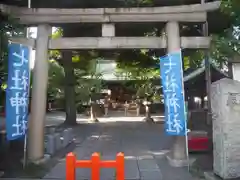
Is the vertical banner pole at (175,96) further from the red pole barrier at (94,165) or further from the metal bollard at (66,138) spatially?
the metal bollard at (66,138)

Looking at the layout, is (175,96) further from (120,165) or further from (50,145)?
(50,145)

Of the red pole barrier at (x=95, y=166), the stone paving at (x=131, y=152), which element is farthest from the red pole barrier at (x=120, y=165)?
the stone paving at (x=131, y=152)

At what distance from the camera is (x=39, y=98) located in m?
8.74

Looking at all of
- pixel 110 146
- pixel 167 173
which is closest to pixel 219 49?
pixel 167 173

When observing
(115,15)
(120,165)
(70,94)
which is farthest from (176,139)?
(70,94)

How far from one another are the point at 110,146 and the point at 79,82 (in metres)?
→ 10.2

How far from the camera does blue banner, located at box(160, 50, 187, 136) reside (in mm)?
8156

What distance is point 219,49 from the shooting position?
782 centimetres

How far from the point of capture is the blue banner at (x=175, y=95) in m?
8.16

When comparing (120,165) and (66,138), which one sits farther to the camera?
(66,138)

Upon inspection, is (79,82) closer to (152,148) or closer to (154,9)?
(152,148)

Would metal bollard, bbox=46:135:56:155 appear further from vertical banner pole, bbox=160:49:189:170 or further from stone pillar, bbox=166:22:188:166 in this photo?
vertical banner pole, bbox=160:49:189:170

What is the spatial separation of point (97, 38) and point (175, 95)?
2.68 meters

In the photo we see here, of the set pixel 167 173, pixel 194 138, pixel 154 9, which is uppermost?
pixel 154 9
